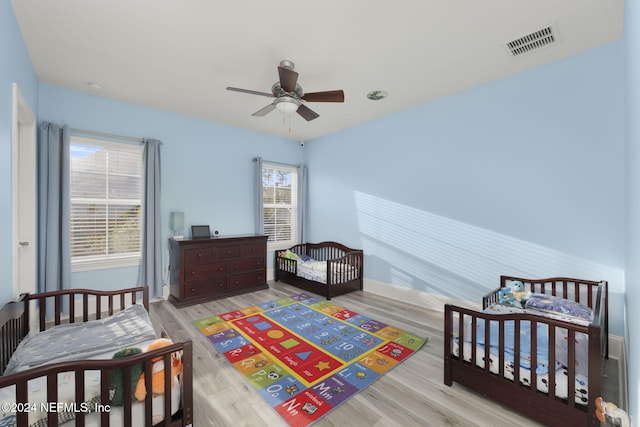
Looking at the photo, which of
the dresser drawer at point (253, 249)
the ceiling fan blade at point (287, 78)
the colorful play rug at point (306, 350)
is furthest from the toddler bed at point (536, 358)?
the dresser drawer at point (253, 249)

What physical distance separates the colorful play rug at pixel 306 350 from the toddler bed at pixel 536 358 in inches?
24.4

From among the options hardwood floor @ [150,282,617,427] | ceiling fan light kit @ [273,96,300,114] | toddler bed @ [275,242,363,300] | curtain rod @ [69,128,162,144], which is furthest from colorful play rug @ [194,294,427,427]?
curtain rod @ [69,128,162,144]

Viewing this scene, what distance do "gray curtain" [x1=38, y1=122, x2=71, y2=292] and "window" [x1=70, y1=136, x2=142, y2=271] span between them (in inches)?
7.1

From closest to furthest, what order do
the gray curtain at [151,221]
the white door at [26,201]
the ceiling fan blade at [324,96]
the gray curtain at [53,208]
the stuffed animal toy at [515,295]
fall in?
1. the stuffed animal toy at [515,295]
2. the ceiling fan blade at [324,96]
3. the white door at [26,201]
4. the gray curtain at [53,208]
5. the gray curtain at [151,221]

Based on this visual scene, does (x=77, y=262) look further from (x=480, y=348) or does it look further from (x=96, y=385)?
(x=480, y=348)

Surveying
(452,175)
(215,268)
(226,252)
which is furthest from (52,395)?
(452,175)

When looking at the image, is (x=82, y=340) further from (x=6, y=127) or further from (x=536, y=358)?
(x=536, y=358)

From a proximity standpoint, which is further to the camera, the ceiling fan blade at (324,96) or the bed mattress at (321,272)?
the bed mattress at (321,272)

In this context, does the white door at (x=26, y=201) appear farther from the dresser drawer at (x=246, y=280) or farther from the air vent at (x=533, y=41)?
the air vent at (x=533, y=41)

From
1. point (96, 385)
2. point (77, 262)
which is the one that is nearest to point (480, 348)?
point (96, 385)

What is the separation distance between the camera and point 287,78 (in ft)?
7.23

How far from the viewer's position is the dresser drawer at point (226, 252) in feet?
12.9

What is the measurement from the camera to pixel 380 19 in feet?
6.66

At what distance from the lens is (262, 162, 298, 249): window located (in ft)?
16.4
